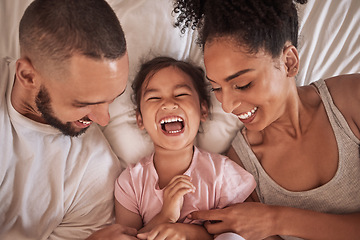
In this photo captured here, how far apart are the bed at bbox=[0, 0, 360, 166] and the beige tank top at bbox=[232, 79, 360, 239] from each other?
269mm

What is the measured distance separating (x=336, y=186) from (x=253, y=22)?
75cm

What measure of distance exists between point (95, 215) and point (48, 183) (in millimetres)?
249

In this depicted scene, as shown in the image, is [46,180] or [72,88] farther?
[46,180]

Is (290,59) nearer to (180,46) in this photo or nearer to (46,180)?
(180,46)

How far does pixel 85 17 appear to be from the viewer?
1220 mm

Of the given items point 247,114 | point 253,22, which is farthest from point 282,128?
point 253,22

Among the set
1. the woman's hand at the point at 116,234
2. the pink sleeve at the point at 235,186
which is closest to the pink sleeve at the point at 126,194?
the woman's hand at the point at 116,234

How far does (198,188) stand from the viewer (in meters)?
1.57

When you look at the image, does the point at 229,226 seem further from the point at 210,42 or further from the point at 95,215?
the point at 210,42

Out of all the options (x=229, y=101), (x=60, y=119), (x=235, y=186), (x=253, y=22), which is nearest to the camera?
(x=253, y=22)

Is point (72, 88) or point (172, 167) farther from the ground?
point (72, 88)

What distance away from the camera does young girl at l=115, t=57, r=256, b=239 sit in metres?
1.54

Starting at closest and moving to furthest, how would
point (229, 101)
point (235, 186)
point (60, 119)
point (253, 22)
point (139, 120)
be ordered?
point (253, 22) → point (229, 101) → point (60, 119) → point (235, 186) → point (139, 120)

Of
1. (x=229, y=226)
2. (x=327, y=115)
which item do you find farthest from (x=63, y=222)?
(x=327, y=115)
